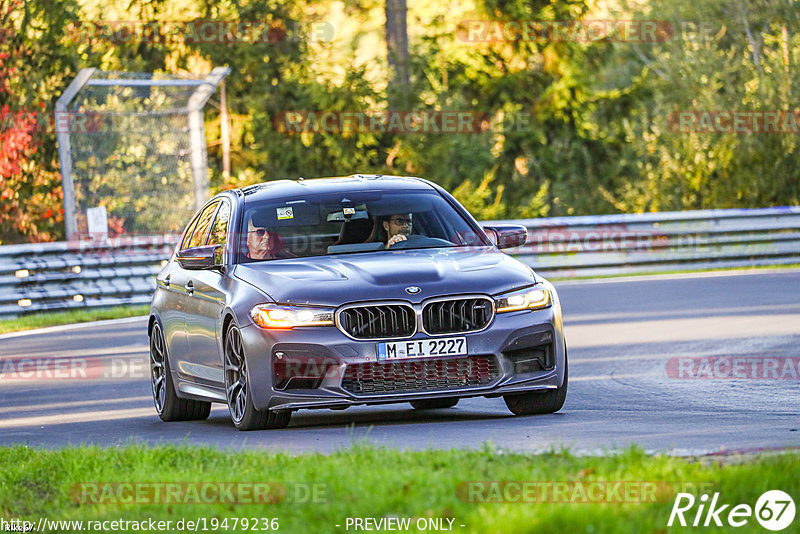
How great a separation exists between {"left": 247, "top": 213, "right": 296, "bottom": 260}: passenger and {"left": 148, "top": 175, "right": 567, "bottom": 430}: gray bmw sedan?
10mm

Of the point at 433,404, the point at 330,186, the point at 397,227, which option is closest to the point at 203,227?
the point at 330,186

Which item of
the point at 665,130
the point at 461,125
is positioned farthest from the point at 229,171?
the point at 665,130

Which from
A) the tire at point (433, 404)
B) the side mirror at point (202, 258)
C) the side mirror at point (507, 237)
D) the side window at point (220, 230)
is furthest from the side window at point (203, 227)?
the side mirror at point (507, 237)

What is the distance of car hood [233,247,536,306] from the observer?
30.4ft

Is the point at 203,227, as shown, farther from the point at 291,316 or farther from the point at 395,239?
the point at 291,316

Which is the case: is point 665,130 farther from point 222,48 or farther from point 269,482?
point 269,482

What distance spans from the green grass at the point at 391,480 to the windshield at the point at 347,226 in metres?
2.50

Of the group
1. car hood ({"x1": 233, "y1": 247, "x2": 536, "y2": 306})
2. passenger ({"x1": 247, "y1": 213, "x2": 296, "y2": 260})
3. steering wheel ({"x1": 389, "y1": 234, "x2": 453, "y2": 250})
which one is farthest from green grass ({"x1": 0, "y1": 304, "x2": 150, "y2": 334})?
car hood ({"x1": 233, "y1": 247, "x2": 536, "y2": 306})

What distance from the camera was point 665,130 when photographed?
40.1m

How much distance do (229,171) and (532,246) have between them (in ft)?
49.0

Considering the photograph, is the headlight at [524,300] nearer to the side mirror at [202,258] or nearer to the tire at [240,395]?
the tire at [240,395]

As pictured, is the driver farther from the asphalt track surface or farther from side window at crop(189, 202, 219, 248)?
side window at crop(189, 202, 219, 248)

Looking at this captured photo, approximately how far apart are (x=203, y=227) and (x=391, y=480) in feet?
18.3

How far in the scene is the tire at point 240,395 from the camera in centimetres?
959
